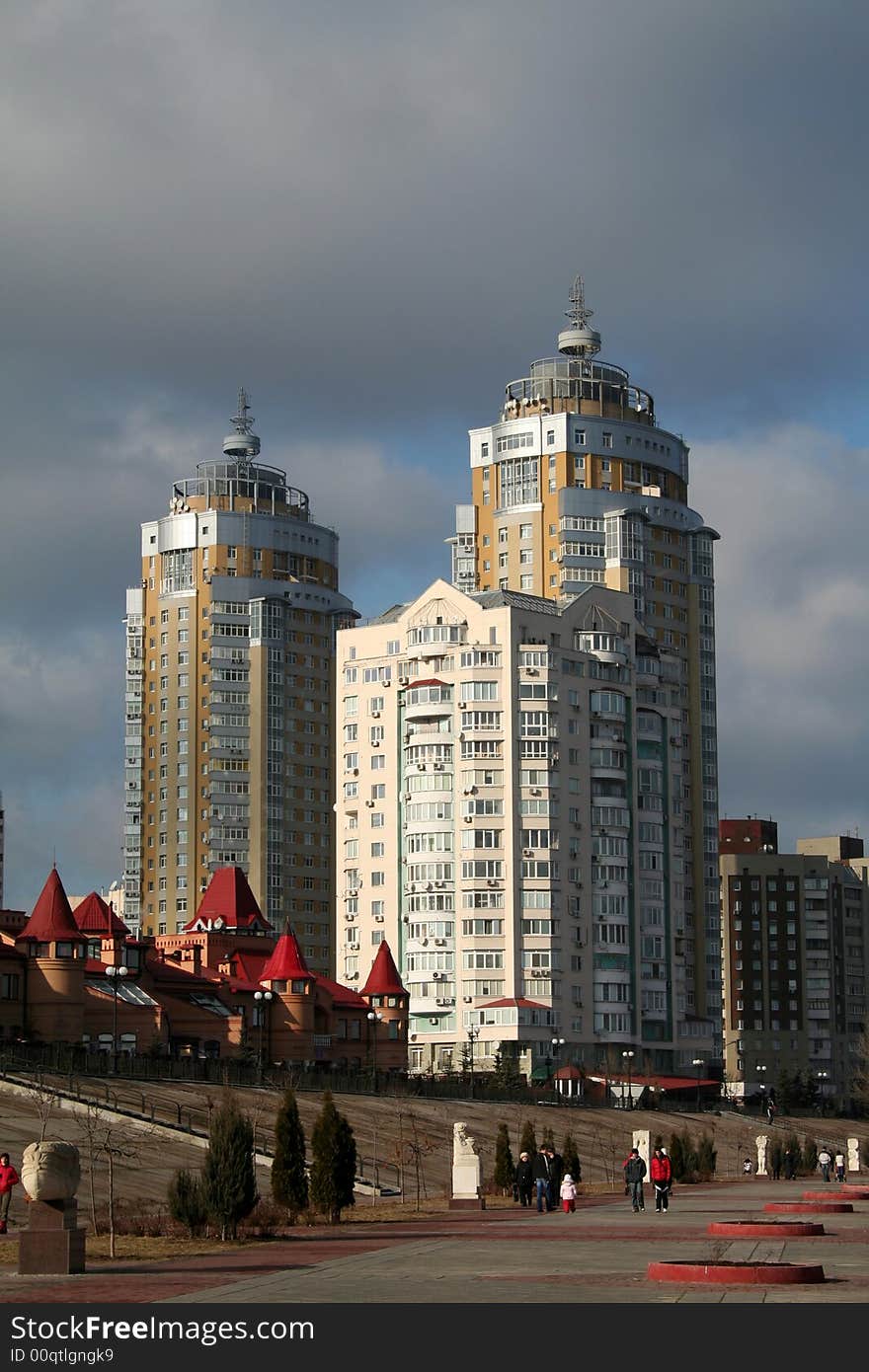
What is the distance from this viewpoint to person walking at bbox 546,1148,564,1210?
5488 centimetres

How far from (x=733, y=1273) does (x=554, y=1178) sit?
28.6 meters

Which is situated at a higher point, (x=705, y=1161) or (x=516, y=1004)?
(x=516, y=1004)

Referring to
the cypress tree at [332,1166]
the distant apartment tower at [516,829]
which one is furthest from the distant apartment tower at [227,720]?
the cypress tree at [332,1166]

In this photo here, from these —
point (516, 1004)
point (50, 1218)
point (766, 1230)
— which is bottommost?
point (766, 1230)

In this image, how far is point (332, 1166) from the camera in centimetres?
4778

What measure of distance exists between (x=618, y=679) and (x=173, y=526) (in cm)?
6094

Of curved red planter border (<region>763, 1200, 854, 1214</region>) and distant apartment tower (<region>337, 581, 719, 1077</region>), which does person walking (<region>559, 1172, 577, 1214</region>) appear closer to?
curved red planter border (<region>763, 1200, 854, 1214</region>)

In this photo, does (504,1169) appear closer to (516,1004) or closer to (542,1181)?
(542,1181)

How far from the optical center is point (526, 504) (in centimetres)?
16750

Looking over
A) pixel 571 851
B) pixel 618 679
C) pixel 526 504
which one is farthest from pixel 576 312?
pixel 571 851

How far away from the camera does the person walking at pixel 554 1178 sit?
54875 millimetres

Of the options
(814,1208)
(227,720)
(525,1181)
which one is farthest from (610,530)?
(814,1208)

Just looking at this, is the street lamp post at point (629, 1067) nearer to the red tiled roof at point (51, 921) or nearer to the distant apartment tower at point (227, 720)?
the red tiled roof at point (51, 921)

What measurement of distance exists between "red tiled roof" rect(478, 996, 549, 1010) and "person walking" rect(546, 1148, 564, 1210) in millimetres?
79258
